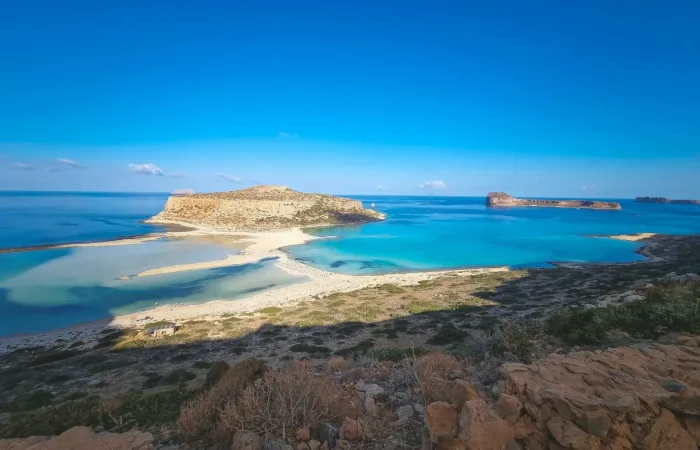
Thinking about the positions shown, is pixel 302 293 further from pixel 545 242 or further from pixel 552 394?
pixel 545 242

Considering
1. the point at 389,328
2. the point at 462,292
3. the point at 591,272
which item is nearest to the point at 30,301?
the point at 389,328

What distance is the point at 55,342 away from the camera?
63.4 ft

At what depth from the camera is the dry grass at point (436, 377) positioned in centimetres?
625

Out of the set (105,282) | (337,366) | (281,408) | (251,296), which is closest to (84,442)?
(281,408)

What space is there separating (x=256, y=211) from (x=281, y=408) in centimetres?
8384

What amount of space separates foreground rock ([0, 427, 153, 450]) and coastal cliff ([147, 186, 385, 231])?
71.9 m

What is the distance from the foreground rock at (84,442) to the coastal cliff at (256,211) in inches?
2829

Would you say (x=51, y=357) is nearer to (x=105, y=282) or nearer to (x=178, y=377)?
(x=178, y=377)

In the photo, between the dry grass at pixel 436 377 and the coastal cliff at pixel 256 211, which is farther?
the coastal cliff at pixel 256 211

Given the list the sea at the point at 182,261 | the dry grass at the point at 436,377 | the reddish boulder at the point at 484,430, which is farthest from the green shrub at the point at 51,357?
the reddish boulder at the point at 484,430

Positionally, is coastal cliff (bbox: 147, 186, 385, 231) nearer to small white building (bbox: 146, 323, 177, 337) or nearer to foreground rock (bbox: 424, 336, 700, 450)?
small white building (bbox: 146, 323, 177, 337)

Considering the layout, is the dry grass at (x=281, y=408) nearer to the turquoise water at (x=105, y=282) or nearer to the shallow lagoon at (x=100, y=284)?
the turquoise water at (x=105, y=282)

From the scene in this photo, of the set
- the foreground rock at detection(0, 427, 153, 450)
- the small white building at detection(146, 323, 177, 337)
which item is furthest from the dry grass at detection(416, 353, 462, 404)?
the small white building at detection(146, 323, 177, 337)

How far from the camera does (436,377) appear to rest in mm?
6922
